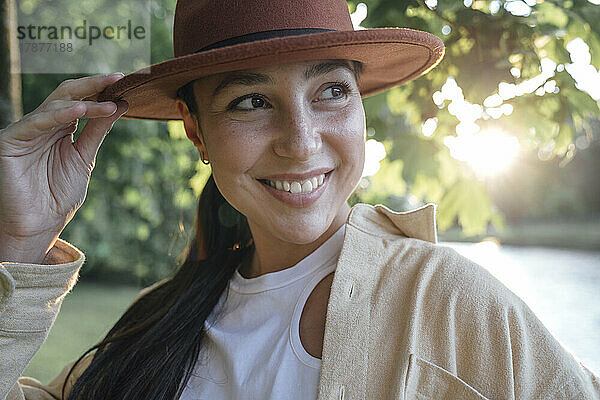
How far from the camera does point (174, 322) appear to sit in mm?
1641

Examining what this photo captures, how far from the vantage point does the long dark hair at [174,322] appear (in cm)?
154

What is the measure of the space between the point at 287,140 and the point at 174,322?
0.63m

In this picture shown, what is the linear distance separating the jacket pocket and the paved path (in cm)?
70

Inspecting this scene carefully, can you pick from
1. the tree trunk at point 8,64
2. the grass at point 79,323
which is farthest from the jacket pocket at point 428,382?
the grass at point 79,323

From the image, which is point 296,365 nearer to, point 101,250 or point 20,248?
point 20,248

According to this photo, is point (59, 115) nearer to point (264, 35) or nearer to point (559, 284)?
point (264, 35)

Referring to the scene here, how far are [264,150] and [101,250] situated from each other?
6.00m

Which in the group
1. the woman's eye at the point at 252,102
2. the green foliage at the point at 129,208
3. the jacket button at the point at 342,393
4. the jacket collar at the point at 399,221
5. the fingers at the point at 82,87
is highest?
the fingers at the point at 82,87

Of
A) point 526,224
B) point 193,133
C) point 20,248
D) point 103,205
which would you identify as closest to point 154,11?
point 193,133

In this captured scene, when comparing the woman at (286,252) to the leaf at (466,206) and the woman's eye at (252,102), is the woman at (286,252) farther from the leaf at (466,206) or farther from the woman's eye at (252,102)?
the leaf at (466,206)

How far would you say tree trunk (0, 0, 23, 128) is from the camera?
7.06 feet

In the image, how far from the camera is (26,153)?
57.0 inches

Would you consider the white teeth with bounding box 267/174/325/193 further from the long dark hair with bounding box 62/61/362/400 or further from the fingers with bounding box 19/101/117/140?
the fingers with bounding box 19/101/117/140

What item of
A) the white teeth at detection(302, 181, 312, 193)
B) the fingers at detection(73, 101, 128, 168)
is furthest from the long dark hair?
the white teeth at detection(302, 181, 312, 193)
